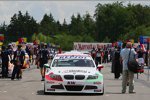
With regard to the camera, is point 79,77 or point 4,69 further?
point 4,69

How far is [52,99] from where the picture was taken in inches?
679

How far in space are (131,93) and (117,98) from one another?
213 cm

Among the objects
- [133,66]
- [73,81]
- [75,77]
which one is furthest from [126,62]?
[73,81]

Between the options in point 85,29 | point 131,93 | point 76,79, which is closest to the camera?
point 76,79

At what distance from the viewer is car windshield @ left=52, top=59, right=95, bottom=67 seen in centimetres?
2030

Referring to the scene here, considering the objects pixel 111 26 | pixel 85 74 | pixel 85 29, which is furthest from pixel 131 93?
pixel 85 29

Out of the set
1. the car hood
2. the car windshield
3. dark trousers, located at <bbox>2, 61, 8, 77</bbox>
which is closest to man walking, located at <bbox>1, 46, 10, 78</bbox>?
dark trousers, located at <bbox>2, 61, 8, 77</bbox>

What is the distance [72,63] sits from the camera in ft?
67.3

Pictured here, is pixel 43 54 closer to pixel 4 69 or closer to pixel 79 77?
pixel 4 69

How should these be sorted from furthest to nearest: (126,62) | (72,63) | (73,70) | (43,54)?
(43,54)
(72,63)
(126,62)
(73,70)

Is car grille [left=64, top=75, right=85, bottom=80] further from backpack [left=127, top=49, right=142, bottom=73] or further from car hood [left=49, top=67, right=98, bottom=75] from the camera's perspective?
backpack [left=127, top=49, right=142, bottom=73]

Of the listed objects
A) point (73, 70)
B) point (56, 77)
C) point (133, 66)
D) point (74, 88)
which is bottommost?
point (74, 88)

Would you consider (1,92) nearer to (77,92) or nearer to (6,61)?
(77,92)

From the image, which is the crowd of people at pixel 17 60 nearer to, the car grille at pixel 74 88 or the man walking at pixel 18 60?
the man walking at pixel 18 60
